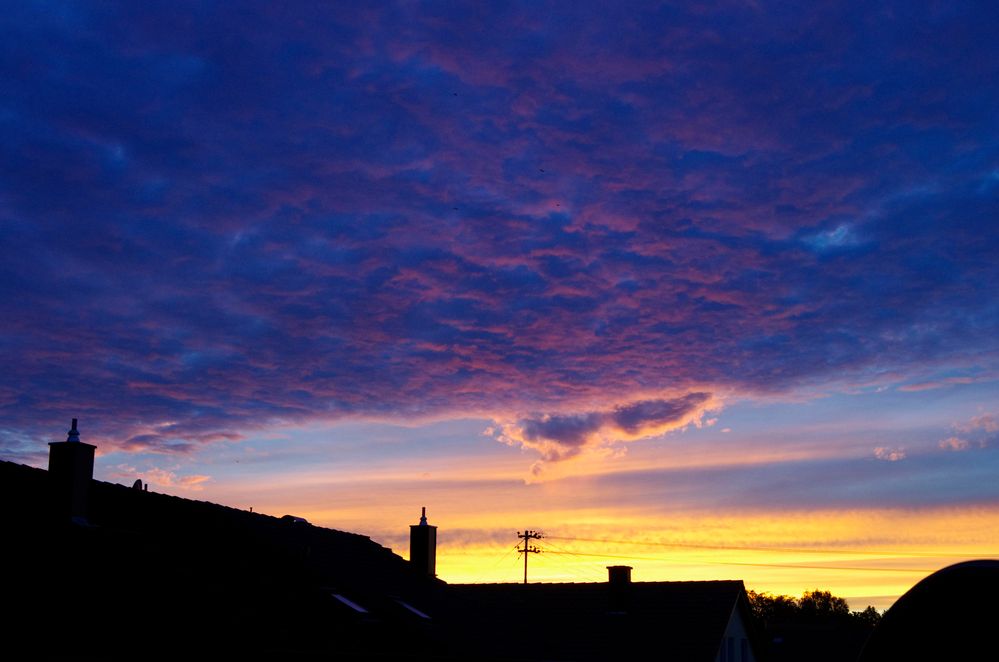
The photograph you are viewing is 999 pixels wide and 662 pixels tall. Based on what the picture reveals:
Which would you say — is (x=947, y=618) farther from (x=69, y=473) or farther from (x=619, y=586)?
(x=619, y=586)

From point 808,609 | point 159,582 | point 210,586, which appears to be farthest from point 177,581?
point 808,609

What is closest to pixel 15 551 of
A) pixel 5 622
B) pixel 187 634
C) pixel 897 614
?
pixel 5 622

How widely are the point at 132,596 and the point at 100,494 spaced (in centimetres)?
433

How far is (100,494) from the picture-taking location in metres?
21.0

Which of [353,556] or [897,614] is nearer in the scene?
[897,614]

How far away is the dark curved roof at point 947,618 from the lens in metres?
4.30

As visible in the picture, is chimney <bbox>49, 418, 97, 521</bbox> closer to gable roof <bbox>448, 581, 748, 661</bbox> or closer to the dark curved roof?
gable roof <bbox>448, 581, 748, 661</bbox>

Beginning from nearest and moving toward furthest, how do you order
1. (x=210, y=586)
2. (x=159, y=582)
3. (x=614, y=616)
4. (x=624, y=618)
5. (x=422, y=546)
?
(x=159, y=582), (x=210, y=586), (x=422, y=546), (x=624, y=618), (x=614, y=616)

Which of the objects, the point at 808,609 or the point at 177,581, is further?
the point at 808,609

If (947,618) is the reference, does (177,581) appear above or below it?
above

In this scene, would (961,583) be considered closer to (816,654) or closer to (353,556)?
(353,556)

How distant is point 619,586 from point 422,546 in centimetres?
994

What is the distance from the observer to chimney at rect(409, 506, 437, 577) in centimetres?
3244

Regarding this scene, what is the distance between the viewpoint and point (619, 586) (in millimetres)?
38625
